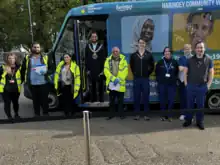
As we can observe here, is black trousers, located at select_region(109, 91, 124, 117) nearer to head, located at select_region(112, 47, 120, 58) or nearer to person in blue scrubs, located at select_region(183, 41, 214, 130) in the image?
head, located at select_region(112, 47, 120, 58)

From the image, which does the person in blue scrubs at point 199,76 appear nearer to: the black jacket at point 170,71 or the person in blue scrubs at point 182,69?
the person in blue scrubs at point 182,69

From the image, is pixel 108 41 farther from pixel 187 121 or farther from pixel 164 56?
pixel 187 121

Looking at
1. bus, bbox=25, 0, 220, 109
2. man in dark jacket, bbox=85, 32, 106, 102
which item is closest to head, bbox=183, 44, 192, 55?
bus, bbox=25, 0, 220, 109

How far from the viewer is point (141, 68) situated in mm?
6035

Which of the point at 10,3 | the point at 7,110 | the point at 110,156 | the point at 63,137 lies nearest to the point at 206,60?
the point at 110,156

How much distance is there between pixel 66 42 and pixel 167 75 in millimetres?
2653

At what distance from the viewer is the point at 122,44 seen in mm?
6496

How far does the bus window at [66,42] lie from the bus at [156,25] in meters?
0.04

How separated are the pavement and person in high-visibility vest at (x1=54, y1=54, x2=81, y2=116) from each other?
2.32 feet

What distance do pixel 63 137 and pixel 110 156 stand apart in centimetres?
129

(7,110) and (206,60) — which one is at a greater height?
(206,60)

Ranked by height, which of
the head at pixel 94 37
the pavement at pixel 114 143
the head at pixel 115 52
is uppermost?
the head at pixel 94 37

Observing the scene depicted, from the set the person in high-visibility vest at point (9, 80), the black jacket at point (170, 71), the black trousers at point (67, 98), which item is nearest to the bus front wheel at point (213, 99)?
the black jacket at point (170, 71)

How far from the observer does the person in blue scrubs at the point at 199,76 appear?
5254 mm
